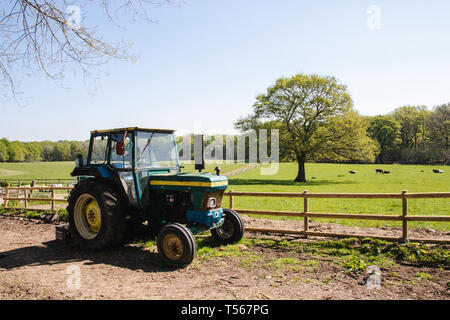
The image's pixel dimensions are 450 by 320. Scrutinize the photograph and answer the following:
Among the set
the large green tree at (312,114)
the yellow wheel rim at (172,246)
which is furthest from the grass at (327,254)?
the large green tree at (312,114)

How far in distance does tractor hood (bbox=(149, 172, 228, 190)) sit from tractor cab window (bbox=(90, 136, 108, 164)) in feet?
4.35

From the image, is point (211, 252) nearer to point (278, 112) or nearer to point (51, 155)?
point (278, 112)

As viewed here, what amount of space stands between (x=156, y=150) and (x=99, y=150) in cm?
140

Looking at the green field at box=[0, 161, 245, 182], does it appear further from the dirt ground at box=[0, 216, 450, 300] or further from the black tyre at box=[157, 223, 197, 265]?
the black tyre at box=[157, 223, 197, 265]

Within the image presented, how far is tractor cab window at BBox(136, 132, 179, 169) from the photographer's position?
6.68 m

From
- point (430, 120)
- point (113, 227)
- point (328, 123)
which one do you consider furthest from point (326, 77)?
point (430, 120)

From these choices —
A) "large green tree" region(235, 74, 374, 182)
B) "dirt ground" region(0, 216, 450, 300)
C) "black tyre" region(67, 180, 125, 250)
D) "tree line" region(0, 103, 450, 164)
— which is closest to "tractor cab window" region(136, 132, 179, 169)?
"black tyre" region(67, 180, 125, 250)

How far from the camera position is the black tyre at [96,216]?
251 inches

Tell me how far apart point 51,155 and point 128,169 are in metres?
98.5

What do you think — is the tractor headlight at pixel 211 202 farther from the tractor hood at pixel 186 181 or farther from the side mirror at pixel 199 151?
the side mirror at pixel 199 151

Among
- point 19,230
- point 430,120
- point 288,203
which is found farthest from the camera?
point 430,120

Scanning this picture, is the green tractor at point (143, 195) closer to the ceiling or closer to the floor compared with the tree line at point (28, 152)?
closer to the floor

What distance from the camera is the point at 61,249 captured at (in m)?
7.12

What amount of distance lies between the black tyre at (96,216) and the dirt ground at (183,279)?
0.32 meters
